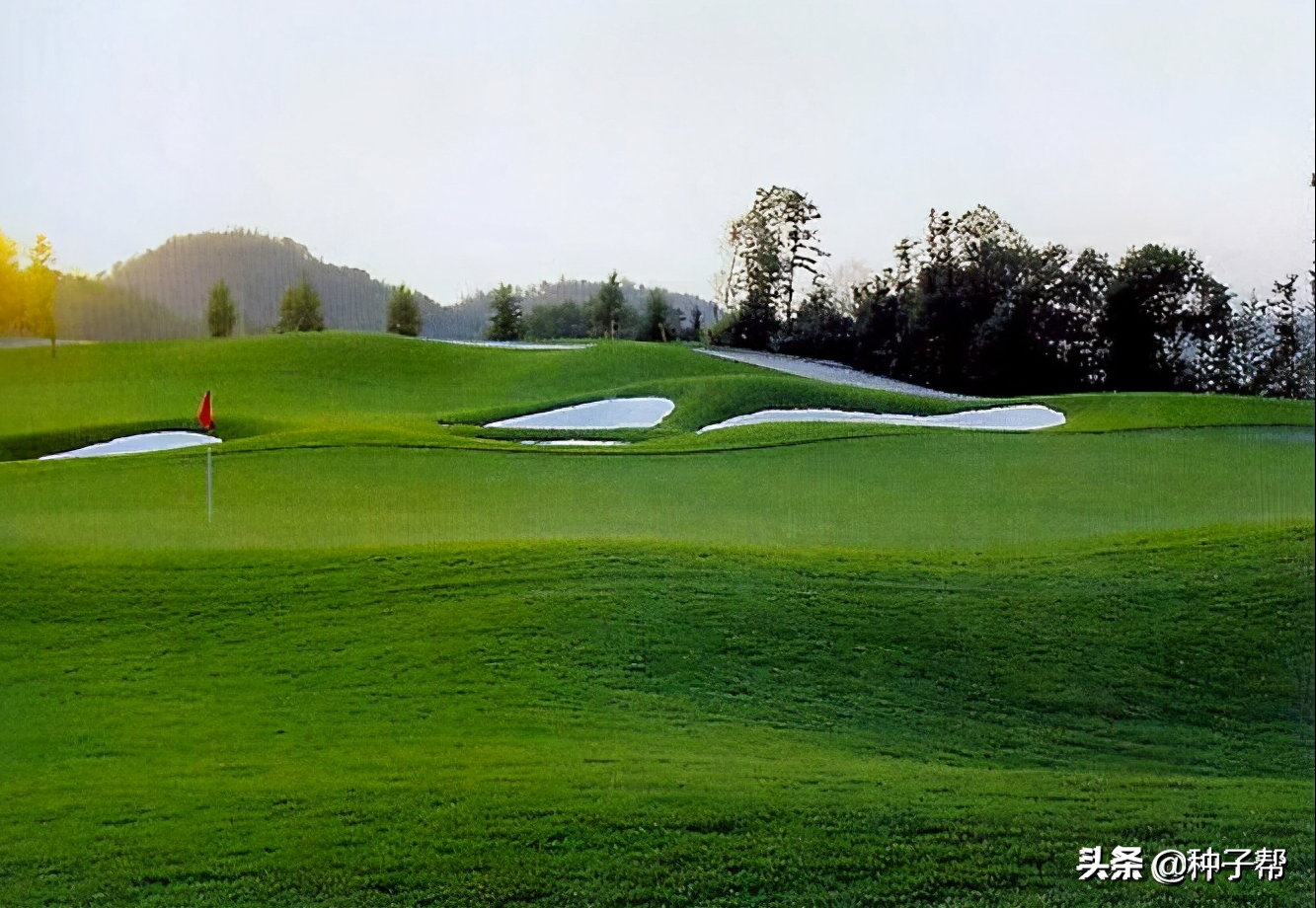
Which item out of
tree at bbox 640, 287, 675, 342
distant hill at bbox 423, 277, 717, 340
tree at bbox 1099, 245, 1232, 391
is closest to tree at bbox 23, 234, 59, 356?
distant hill at bbox 423, 277, 717, 340

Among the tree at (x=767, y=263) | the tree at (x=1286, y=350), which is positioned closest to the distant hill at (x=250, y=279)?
the tree at (x=767, y=263)

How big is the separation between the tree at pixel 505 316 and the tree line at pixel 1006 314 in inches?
21.5

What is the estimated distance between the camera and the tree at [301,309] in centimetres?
346

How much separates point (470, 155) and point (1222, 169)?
196 centimetres

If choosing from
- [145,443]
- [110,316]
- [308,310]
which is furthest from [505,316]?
[110,316]

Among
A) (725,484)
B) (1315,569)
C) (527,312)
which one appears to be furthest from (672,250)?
(1315,569)

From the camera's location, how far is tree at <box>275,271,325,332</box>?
346cm

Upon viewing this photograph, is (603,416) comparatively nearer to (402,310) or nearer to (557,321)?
(557,321)

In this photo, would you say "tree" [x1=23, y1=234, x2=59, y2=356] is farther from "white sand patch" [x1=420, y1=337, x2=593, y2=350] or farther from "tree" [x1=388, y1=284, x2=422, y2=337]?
"white sand patch" [x1=420, y1=337, x2=593, y2=350]

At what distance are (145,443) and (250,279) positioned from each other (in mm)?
543

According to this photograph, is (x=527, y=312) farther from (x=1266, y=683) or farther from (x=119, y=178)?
(x=1266, y=683)

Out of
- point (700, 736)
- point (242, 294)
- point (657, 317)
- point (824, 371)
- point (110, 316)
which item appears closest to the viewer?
point (700, 736)

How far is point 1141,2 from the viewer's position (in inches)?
121

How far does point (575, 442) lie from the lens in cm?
325
